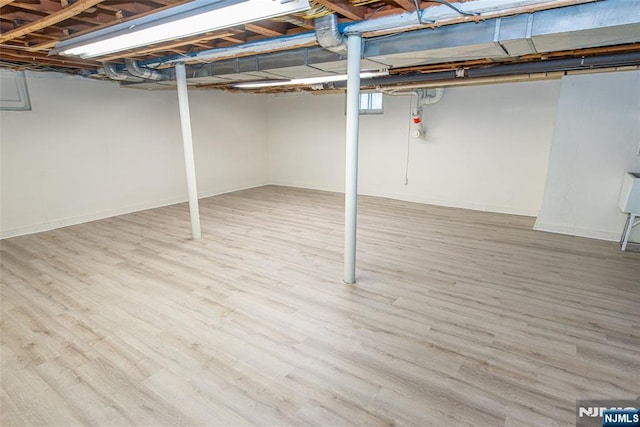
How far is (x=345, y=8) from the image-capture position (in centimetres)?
229

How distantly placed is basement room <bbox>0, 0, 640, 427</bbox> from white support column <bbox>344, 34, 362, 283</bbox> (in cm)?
2

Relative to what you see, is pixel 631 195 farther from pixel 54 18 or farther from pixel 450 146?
pixel 54 18

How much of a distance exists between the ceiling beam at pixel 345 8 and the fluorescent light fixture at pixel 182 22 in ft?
0.70

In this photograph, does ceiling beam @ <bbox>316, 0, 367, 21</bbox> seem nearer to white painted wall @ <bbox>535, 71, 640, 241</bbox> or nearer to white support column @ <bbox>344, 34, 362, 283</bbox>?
white support column @ <bbox>344, 34, 362, 283</bbox>

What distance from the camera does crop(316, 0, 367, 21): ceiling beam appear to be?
214 cm

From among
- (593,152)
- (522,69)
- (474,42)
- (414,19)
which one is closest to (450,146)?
(593,152)

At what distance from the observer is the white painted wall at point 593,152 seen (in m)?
4.35

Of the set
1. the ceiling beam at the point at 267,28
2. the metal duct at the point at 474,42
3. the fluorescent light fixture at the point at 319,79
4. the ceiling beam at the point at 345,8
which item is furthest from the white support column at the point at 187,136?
the ceiling beam at the point at 345,8

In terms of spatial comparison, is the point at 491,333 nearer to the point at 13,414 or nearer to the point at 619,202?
the point at 13,414

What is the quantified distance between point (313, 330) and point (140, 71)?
3.86 m

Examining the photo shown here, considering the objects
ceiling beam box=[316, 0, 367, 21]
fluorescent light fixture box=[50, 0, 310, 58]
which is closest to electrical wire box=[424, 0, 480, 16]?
ceiling beam box=[316, 0, 367, 21]

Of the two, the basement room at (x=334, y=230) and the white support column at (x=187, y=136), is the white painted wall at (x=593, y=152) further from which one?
the white support column at (x=187, y=136)

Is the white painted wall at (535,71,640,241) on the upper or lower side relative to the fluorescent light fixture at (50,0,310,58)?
lower

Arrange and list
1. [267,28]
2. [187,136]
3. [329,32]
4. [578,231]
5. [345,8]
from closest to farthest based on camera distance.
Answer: [345,8] → [329,32] → [267,28] → [187,136] → [578,231]
